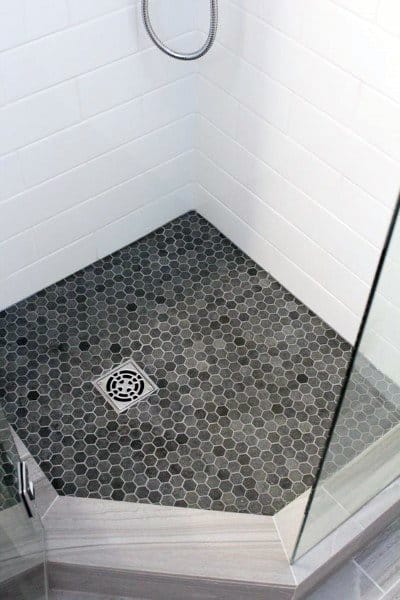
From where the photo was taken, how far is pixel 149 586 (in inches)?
67.5

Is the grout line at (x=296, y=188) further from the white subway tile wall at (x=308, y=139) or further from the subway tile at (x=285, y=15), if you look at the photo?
the subway tile at (x=285, y=15)

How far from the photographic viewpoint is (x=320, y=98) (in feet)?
5.89

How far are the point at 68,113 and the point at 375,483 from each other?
1.15m

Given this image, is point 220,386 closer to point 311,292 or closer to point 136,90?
point 311,292

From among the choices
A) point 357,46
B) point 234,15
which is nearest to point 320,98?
→ point 357,46

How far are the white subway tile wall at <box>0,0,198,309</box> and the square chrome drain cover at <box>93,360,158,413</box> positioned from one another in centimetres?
37

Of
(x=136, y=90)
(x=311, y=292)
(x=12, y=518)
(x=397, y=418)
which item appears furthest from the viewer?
(x=311, y=292)

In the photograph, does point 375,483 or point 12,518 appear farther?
point 375,483

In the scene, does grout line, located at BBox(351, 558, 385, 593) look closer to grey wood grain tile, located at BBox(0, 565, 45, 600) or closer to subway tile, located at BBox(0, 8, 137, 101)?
grey wood grain tile, located at BBox(0, 565, 45, 600)

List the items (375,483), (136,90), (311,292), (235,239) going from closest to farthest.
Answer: (375,483)
(136,90)
(311,292)
(235,239)

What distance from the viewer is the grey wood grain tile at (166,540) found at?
1663 millimetres

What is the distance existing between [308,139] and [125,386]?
31.0 inches

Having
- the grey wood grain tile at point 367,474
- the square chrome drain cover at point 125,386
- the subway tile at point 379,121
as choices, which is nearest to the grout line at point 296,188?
the subway tile at point 379,121

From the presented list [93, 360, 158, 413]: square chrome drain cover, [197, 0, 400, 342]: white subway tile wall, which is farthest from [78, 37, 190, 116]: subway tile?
[93, 360, 158, 413]: square chrome drain cover
